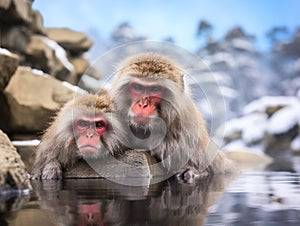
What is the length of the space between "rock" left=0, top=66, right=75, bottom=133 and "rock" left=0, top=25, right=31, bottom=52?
2.65 meters

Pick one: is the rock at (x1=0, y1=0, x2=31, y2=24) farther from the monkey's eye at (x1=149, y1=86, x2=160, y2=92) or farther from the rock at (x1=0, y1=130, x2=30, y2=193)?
the rock at (x1=0, y1=130, x2=30, y2=193)

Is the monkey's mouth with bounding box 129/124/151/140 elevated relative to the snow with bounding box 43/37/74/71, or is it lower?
lower

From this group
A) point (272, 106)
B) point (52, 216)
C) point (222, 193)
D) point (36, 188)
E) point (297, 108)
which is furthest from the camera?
point (272, 106)

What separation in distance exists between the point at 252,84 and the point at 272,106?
6.63 ft

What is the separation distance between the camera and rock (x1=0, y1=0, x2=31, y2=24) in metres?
7.72

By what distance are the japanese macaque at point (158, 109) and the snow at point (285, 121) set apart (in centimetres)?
767

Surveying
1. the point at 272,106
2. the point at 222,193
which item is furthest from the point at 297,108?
the point at 222,193

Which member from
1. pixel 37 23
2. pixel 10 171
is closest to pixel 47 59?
pixel 37 23

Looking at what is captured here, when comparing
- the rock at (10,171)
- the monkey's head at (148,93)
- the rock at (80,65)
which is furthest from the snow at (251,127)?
the rock at (10,171)

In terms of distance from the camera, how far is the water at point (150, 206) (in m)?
1.33

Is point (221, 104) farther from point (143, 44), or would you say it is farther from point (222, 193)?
point (222, 193)

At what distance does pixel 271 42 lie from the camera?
13.0 m

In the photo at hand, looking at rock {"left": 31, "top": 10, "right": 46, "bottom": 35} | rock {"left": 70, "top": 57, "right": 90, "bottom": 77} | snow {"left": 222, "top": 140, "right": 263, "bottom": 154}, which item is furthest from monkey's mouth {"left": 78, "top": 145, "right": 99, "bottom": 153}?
snow {"left": 222, "top": 140, "right": 263, "bottom": 154}

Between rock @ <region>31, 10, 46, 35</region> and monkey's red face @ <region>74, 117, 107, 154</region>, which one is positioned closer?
monkey's red face @ <region>74, 117, 107, 154</region>
